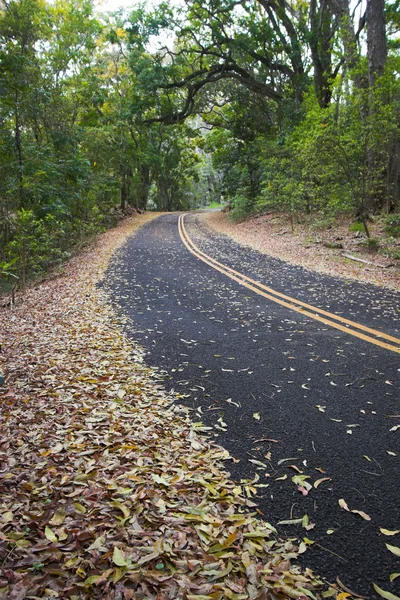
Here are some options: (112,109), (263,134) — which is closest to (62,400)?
(263,134)

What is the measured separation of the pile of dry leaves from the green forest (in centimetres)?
570

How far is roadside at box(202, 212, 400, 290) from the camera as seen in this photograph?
33.6ft

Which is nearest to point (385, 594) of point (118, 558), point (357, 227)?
point (118, 558)

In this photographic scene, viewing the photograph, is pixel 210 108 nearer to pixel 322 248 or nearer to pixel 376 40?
pixel 376 40

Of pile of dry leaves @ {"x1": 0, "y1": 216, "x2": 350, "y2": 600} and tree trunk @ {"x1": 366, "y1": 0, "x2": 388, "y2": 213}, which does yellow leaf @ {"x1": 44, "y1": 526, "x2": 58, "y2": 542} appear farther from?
tree trunk @ {"x1": 366, "y1": 0, "x2": 388, "y2": 213}

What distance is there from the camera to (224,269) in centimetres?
1090

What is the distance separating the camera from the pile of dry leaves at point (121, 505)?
2.00 metres

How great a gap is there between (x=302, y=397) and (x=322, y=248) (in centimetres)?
1100

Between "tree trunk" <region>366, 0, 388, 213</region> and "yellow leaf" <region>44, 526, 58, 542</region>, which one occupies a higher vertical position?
"tree trunk" <region>366, 0, 388, 213</region>

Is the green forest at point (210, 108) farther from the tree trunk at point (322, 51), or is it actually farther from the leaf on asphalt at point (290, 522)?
the leaf on asphalt at point (290, 522)

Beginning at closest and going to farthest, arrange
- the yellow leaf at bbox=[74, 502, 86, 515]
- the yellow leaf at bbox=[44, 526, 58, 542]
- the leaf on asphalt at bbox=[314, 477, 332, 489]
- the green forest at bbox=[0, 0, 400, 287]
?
the yellow leaf at bbox=[44, 526, 58, 542], the yellow leaf at bbox=[74, 502, 86, 515], the leaf on asphalt at bbox=[314, 477, 332, 489], the green forest at bbox=[0, 0, 400, 287]

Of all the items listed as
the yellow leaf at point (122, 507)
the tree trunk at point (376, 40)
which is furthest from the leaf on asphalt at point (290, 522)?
the tree trunk at point (376, 40)

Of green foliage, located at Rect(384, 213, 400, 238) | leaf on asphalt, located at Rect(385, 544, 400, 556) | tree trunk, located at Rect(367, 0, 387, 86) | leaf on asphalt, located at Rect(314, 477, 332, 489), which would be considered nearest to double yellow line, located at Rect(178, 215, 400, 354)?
leaf on asphalt, located at Rect(314, 477, 332, 489)

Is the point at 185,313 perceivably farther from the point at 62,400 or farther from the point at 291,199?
the point at 291,199
